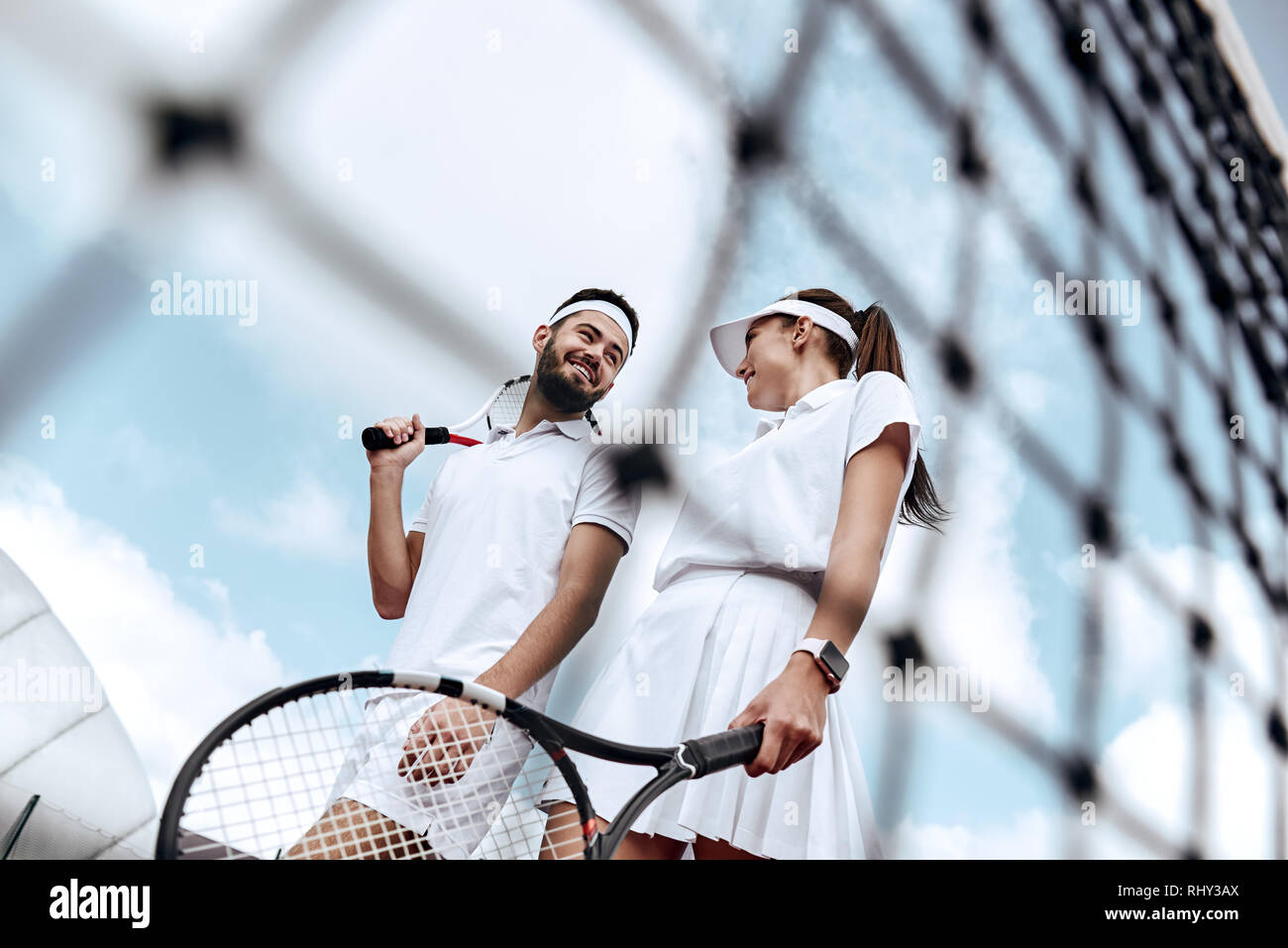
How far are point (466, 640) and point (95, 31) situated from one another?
0.72 meters

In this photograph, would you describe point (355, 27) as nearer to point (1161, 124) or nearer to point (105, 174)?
point (105, 174)

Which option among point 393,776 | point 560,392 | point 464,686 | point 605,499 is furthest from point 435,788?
point 560,392

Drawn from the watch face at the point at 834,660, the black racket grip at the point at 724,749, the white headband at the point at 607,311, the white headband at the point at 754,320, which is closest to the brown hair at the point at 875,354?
the white headband at the point at 754,320

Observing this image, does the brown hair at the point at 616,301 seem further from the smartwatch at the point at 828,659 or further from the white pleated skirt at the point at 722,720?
the smartwatch at the point at 828,659

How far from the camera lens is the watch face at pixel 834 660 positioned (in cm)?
64

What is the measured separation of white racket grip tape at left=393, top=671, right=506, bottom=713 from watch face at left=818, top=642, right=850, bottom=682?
224mm

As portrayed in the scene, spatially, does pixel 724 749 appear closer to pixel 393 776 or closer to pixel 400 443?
pixel 393 776

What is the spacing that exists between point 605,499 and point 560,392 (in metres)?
0.14

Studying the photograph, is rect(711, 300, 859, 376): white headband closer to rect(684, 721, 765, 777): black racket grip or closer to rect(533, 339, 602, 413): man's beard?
rect(533, 339, 602, 413): man's beard

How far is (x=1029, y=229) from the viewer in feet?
6.11

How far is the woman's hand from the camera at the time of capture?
22.9 inches

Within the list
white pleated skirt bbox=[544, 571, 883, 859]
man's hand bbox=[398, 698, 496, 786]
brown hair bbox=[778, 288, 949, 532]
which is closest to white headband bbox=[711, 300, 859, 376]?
brown hair bbox=[778, 288, 949, 532]
